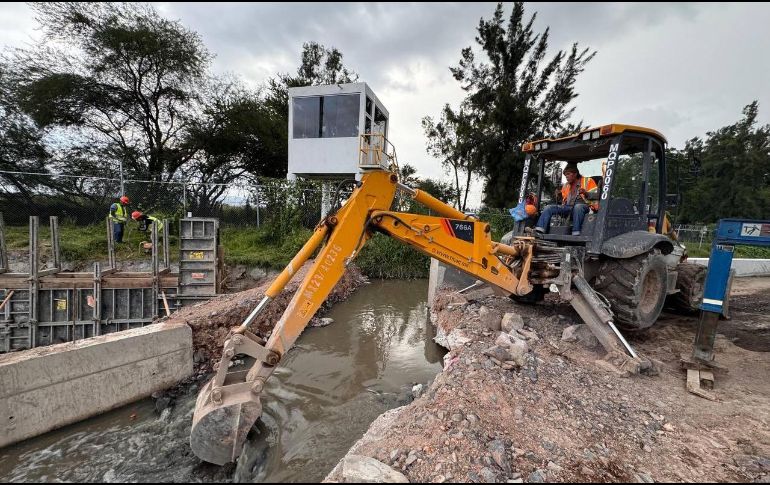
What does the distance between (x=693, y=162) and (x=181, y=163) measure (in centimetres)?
1953

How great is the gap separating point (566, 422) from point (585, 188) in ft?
10.7

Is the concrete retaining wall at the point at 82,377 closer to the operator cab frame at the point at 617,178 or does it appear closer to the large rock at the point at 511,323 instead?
the large rock at the point at 511,323

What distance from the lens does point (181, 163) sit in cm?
1717

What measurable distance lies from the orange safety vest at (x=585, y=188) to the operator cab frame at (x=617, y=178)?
90mm

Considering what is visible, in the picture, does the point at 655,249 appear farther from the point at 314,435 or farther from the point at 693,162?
the point at 314,435

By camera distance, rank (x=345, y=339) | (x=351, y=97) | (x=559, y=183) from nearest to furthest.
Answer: (x=559, y=183)
(x=345, y=339)
(x=351, y=97)

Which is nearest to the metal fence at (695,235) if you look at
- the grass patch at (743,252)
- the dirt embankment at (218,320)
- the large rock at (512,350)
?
the grass patch at (743,252)

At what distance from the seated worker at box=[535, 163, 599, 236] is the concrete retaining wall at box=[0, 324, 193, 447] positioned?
5314 millimetres

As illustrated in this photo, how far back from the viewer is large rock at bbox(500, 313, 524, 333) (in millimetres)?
4363

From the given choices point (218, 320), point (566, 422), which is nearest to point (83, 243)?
point (218, 320)

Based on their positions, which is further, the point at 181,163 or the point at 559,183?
the point at 181,163

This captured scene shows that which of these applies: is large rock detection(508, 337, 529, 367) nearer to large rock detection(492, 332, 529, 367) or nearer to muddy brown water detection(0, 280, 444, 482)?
large rock detection(492, 332, 529, 367)

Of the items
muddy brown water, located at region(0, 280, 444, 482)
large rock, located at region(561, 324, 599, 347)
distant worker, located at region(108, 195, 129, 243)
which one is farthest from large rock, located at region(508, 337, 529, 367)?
distant worker, located at region(108, 195, 129, 243)

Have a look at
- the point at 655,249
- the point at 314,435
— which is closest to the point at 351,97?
the point at 655,249
